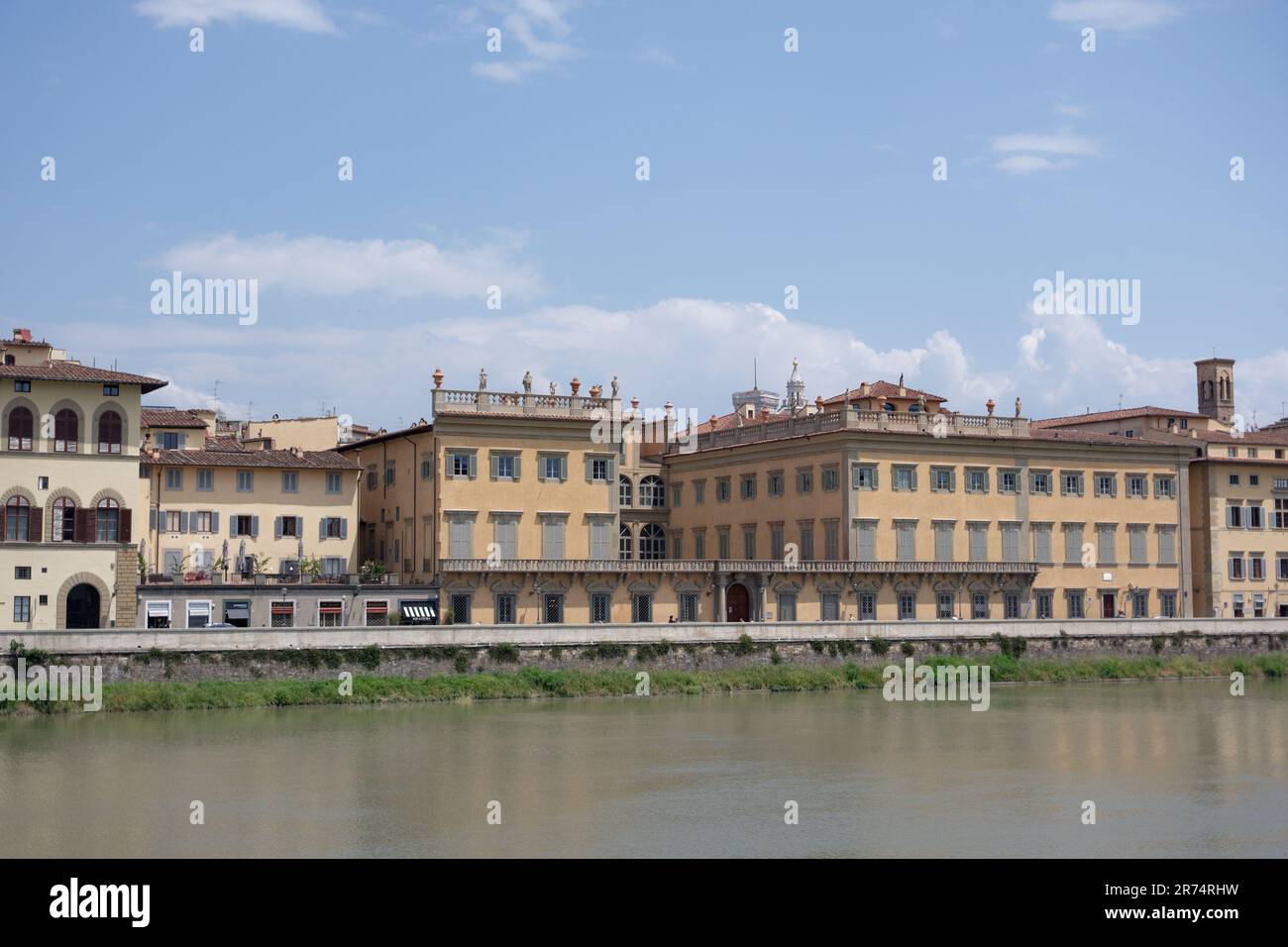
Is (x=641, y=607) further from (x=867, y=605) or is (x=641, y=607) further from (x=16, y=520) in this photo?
(x=16, y=520)

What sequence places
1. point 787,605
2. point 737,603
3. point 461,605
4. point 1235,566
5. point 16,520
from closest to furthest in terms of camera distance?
point 16,520 < point 461,605 < point 787,605 < point 737,603 < point 1235,566

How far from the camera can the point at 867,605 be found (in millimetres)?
61344

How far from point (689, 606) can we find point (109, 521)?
20.9 metres

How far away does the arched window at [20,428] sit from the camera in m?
48.5

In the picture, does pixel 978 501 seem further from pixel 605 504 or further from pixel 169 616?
pixel 169 616

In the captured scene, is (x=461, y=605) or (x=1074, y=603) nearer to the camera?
(x=461, y=605)

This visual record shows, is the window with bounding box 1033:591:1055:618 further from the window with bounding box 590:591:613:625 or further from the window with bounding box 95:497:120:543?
the window with bounding box 95:497:120:543

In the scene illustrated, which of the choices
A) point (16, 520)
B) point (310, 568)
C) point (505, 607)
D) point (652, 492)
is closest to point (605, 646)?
point (505, 607)

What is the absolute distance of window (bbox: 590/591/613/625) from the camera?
58.1 m

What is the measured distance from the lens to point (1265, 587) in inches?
2731
